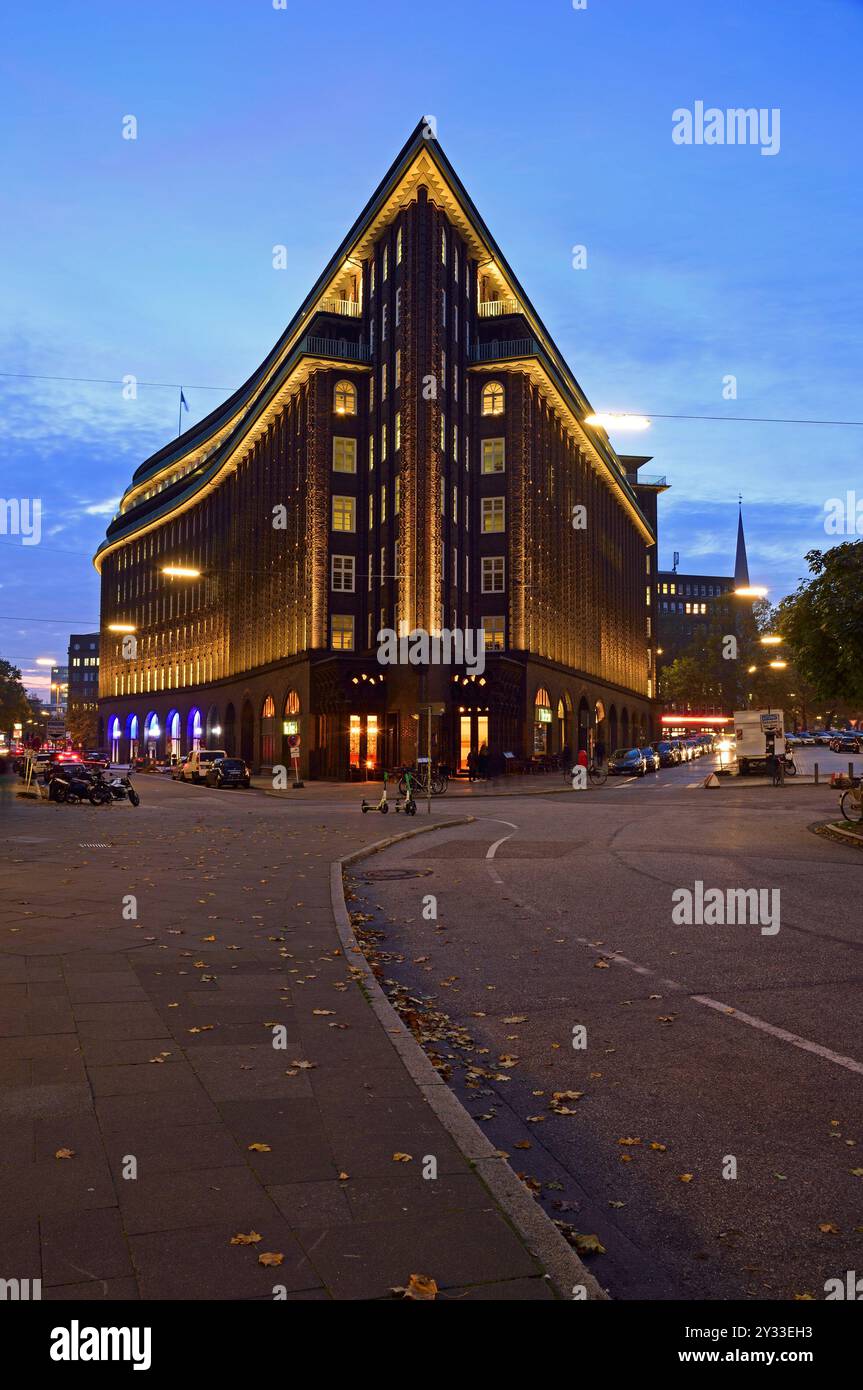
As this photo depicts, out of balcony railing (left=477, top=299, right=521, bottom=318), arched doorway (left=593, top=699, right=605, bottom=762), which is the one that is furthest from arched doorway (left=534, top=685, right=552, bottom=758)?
balcony railing (left=477, top=299, right=521, bottom=318)

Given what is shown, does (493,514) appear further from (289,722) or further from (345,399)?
(289,722)

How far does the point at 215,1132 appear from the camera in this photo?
186 inches

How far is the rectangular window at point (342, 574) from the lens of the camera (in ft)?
196

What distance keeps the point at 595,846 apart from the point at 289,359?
5077cm

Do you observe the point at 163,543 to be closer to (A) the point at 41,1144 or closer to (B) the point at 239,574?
(B) the point at 239,574

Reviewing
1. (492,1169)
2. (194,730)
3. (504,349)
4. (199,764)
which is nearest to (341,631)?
(199,764)

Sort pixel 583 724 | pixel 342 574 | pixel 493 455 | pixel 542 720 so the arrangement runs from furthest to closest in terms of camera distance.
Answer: pixel 583 724 < pixel 542 720 < pixel 493 455 < pixel 342 574

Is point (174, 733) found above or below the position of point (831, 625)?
below

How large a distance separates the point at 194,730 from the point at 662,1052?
291 feet

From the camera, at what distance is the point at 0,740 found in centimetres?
5744

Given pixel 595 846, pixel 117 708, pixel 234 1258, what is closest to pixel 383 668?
pixel 595 846

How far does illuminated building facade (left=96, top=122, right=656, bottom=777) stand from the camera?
2197 inches

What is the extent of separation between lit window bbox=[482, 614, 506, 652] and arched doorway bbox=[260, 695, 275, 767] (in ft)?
51.0

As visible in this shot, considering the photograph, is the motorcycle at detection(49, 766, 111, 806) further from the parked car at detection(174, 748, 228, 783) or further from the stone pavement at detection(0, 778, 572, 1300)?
the stone pavement at detection(0, 778, 572, 1300)
